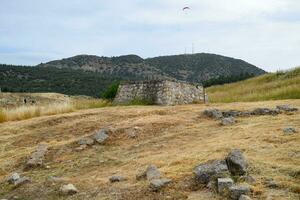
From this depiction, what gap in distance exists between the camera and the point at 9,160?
12977 millimetres

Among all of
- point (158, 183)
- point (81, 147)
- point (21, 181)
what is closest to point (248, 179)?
point (158, 183)

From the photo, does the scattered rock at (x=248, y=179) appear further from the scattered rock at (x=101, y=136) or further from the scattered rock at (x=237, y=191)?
the scattered rock at (x=101, y=136)

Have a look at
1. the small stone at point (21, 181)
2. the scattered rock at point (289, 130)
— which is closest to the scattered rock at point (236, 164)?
the scattered rock at point (289, 130)

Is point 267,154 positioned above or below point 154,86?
below

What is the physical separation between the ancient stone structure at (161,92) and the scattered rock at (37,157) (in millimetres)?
8598

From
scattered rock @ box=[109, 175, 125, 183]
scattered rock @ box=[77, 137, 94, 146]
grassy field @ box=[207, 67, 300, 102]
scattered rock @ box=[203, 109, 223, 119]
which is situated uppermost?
grassy field @ box=[207, 67, 300, 102]

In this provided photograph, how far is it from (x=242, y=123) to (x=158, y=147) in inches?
114

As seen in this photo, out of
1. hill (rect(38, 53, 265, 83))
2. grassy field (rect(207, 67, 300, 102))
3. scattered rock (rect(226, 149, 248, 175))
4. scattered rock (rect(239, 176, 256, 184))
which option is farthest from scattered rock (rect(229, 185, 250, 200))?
hill (rect(38, 53, 265, 83))

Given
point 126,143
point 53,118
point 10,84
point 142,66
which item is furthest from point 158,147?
point 142,66

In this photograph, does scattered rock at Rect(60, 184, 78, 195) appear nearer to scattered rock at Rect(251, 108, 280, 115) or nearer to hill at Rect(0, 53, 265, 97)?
scattered rock at Rect(251, 108, 280, 115)

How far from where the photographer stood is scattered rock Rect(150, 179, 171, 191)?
8938 mm

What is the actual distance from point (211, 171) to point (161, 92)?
42.2ft

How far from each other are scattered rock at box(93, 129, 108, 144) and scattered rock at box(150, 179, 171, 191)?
451cm

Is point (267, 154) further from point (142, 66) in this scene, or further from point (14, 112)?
point (142, 66)
